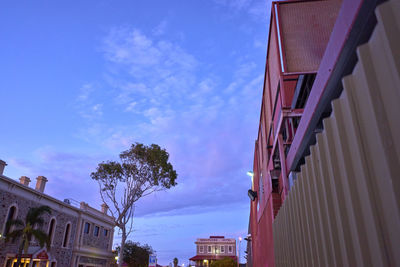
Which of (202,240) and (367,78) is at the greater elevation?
(202,240)

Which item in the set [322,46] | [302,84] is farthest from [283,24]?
[302,84]

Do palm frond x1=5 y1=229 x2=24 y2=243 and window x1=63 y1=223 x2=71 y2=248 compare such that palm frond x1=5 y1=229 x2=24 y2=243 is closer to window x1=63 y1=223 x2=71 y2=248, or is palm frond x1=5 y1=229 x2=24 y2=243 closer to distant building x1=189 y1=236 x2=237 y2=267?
window x1=63 y1=223 x2=71 y2=248

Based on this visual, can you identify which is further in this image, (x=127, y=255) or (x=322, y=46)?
(x=127, y=255)

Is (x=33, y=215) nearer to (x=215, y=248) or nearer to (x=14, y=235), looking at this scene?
(x=14, y=235)

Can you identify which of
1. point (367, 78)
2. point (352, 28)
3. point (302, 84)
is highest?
point (302, 84)

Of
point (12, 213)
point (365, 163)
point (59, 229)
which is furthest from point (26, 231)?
point (365, 163)

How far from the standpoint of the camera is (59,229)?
78.7 ft

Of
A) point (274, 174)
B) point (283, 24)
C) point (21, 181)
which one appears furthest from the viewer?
point (21, 181)

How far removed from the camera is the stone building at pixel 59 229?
1836cm

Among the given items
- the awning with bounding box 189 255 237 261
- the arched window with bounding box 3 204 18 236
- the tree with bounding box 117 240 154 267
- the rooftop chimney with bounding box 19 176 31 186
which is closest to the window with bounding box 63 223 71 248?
the rooftop chimney with bounding box 19 176 31 186

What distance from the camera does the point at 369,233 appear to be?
1.74 m

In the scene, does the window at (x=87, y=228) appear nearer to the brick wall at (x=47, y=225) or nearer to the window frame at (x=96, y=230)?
the window frame at (x=96, y=230)

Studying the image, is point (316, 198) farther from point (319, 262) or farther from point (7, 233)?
point (7, 233)

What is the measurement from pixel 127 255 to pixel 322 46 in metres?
40.3
